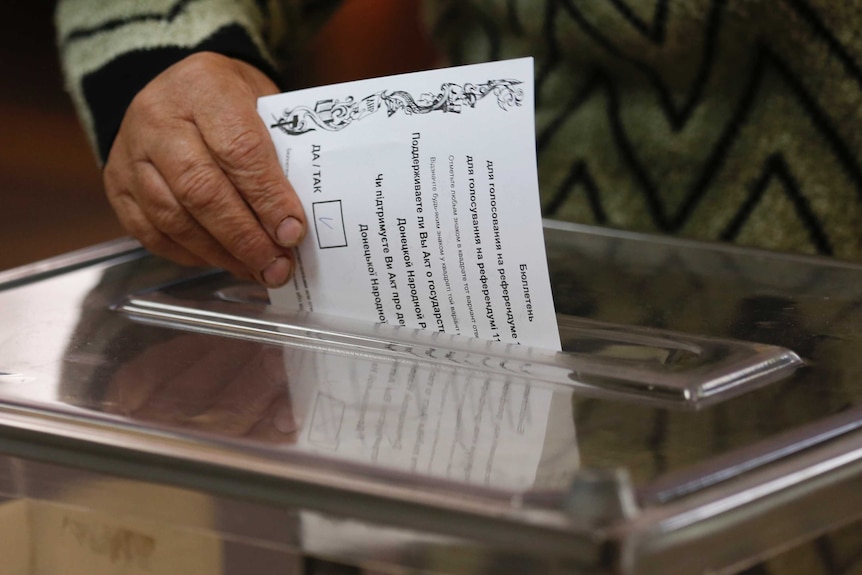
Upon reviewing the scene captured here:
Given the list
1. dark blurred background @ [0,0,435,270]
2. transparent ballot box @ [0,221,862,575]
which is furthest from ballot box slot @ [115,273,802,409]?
dark blurred background @ [0,0,435,270]

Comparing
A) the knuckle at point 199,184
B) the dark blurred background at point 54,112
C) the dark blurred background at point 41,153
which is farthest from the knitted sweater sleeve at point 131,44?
the dark blurred background at point 41,153

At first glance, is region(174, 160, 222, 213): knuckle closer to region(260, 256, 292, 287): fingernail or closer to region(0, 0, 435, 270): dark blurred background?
region(260, 256, 292, 287): fingernail

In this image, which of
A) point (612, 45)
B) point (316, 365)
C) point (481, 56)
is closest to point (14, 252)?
point (481, 56)

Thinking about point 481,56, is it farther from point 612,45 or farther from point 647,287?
point 647,287

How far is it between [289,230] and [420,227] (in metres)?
0.10

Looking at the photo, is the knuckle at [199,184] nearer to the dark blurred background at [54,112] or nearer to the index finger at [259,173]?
the index finger at [259,173]

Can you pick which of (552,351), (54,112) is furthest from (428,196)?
(54,112)

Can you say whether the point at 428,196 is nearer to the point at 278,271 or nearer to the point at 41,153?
the point at 278,271

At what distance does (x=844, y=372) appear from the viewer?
609 mm

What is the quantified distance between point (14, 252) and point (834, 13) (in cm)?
178

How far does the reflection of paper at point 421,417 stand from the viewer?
50 cm

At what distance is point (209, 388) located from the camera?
0.62 m

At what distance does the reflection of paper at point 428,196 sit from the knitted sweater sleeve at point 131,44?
0.49ft

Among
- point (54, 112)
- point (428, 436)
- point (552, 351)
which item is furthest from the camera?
point (54, 112)
